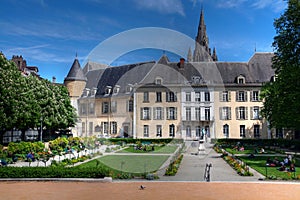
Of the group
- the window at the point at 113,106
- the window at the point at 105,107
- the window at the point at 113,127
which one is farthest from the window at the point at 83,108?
the window at the point at 113,127

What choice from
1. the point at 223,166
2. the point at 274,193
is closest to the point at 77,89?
the point at 223,166

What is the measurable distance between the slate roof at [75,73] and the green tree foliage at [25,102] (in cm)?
1252

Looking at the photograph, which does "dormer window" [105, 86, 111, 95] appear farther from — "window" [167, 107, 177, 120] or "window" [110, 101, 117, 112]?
"window" [167, 107, 177, 120]

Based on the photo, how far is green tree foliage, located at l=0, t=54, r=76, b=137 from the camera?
25.4m

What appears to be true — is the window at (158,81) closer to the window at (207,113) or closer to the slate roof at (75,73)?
the window at (207,113)

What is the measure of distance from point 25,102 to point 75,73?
23266 millimetres

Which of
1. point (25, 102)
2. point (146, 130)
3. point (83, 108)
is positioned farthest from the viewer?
point (83, 108)

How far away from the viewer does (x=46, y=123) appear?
3244cm

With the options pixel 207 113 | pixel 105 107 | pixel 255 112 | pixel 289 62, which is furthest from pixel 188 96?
pixel 289 62

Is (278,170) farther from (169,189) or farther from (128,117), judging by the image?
(128,117)

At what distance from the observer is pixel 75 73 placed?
50.2 m

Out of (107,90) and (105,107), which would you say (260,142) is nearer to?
(105,107)

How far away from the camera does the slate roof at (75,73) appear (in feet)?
164

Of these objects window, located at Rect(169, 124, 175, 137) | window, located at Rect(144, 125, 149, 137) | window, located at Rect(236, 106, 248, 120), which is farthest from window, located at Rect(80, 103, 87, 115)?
window, located at Rect(236, 106, 248, 120)
